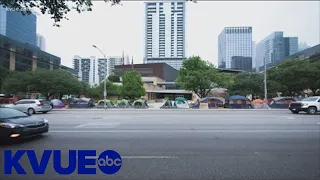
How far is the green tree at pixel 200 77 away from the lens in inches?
1838

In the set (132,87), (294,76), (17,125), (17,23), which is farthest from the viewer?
(132,87)

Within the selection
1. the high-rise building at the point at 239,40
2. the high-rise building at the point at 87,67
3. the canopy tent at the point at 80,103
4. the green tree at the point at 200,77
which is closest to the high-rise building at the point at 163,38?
the high-rise building at the point at 239,40

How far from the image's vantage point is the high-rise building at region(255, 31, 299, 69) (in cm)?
4350

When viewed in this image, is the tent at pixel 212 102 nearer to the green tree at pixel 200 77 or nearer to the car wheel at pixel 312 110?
the green tree at pixel 200 77

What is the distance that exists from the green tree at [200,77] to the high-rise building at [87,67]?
189 feet

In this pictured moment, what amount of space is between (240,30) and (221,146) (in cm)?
5040

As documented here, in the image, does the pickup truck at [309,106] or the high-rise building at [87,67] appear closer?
the pickup truck at [309,106]

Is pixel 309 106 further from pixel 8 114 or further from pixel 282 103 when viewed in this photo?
pixel 8 114

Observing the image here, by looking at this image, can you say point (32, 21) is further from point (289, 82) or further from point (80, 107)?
point (289, 82)

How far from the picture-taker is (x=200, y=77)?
46312 millimetres

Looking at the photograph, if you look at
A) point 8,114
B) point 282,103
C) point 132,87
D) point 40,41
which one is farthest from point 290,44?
point 8,114

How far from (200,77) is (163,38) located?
66.9 metres

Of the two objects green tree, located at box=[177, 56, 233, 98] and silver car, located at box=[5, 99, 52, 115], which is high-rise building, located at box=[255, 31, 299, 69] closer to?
green tree, located at box=[177, 56, 233, 98]

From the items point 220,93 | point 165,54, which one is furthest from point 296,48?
point 165,54
